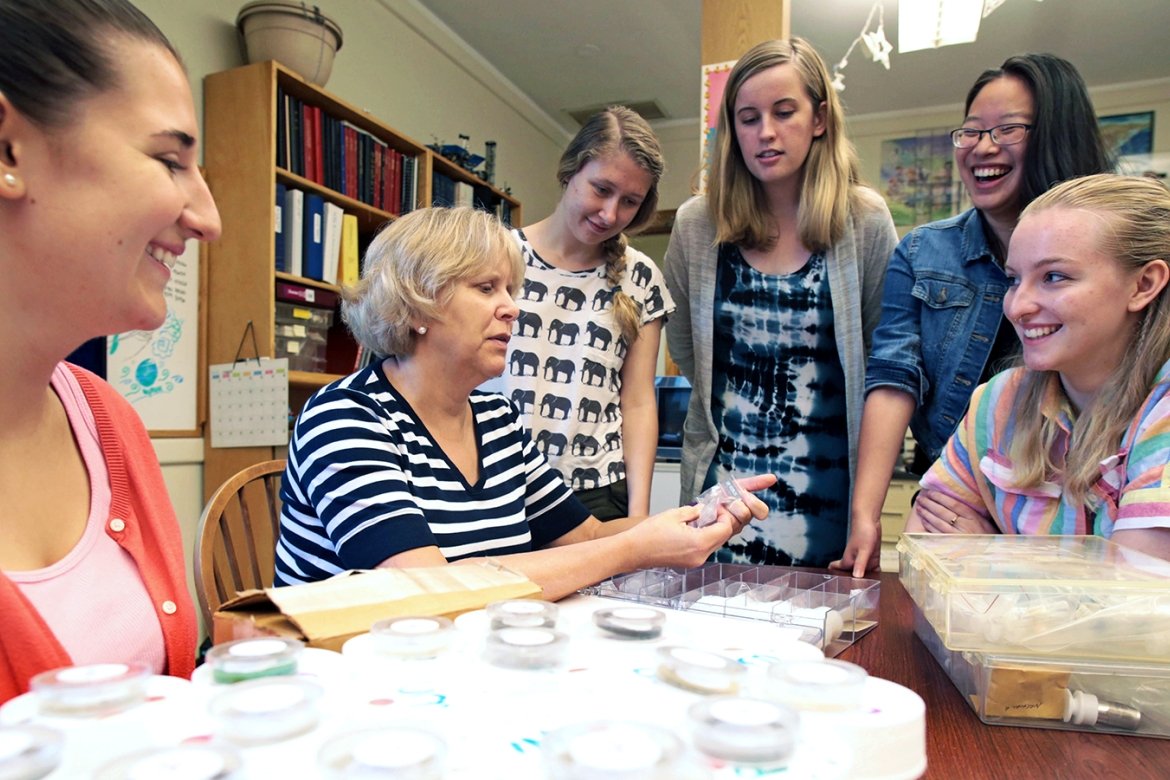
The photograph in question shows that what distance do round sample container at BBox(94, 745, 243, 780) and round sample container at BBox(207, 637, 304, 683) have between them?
10 centimetres

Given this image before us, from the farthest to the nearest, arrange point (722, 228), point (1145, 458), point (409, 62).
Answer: point (409, 62), point (722, 228), point (1145, 458)

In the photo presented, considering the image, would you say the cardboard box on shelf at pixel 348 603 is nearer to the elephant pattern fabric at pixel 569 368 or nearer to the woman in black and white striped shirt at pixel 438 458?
the woman in black and white striped shirt at pixel 438 458

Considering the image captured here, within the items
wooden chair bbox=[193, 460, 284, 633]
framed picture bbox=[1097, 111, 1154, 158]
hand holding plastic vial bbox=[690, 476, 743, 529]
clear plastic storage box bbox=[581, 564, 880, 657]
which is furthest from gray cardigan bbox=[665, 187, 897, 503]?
framed picture bbox=[1097, 111, 1154, 158]

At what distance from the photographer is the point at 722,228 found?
1629mm

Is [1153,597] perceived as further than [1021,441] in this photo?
No

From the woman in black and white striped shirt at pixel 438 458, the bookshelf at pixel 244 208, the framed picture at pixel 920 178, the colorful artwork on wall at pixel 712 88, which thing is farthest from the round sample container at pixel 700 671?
the framed picture at pixel 920 178

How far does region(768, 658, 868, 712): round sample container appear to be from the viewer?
41 centimetres

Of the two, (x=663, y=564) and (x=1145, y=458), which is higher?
(x=1145, y=458)

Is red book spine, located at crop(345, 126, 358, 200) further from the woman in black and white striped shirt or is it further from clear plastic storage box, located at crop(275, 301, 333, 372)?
the woman in black and white striped shirt

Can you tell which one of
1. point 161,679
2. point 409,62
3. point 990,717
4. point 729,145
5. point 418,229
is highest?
point 409,62

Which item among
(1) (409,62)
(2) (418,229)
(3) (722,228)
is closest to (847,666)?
(2) (418,229)

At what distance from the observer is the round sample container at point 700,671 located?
0.42 metres

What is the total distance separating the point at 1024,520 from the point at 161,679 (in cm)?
112

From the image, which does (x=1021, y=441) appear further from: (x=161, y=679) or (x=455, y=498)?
(x=161, y=679)
